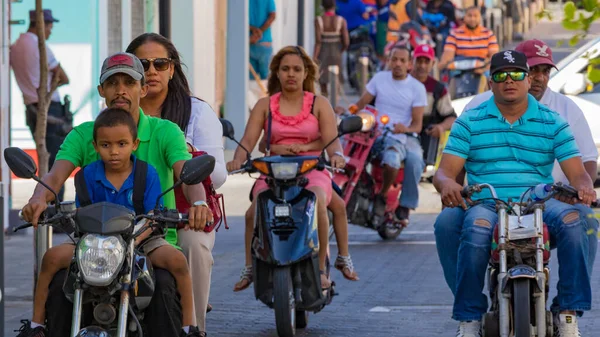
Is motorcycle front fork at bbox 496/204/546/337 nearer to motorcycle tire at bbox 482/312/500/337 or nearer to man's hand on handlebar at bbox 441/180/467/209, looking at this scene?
motorcycle tire at bbox 482/312/500/337

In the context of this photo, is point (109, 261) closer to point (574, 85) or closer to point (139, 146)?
point (139, 146)

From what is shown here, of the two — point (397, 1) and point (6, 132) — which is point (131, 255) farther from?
point (397, 1)

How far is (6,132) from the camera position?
14.3 m

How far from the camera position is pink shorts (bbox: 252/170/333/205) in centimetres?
927

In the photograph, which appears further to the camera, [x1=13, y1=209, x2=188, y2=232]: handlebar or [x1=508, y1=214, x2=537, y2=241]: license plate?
[x1=508, y1=214, x2=537, y2=241]: license plate

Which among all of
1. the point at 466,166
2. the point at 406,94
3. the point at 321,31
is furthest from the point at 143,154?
the point at 321,31

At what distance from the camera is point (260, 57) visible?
2564cm

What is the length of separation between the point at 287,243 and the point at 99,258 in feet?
9.93

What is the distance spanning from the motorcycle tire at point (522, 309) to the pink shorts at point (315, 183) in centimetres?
256

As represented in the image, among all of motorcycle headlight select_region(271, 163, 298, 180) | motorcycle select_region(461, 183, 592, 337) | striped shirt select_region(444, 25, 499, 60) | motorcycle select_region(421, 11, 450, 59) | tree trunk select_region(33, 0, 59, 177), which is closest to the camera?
motorcycle select_region(461, 183, 592, 337)

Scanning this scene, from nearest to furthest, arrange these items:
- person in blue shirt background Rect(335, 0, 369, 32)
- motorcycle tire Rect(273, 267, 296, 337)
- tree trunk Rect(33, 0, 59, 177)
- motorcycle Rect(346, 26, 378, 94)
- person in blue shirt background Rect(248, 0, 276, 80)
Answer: motorcycle tire Rect(273, 267, 296, 337) < tree trunk Rect(33, 0, 59, 177) < person in blue shirt background Rect(248, 0, 276, 80) < motorcycle Rect(346, 26, 378, 94) < person in blue shirt background Rect(335, 0, 369, 32)

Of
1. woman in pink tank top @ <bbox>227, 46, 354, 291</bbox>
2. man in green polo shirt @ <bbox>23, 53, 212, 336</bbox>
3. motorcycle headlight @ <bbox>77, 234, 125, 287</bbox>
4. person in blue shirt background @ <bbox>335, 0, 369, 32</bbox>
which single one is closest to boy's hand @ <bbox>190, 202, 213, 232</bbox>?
man in green polo shirt @ <bbox>23, 53, 212, 336</bbox>

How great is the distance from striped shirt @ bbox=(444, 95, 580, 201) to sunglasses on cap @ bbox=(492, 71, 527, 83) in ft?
0.58

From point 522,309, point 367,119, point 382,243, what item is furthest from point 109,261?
point 382,243
